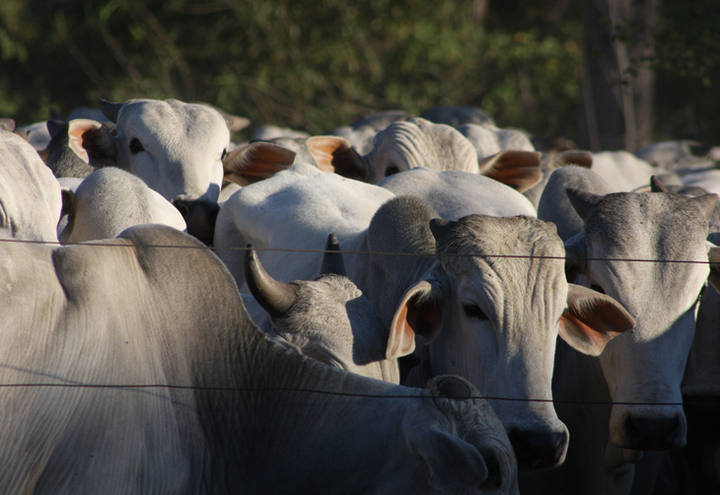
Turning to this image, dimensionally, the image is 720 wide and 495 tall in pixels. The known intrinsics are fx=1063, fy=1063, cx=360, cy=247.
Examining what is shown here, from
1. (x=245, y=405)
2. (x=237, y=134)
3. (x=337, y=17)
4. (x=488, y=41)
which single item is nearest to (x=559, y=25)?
(x=488, y=41)

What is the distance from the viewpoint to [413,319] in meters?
3.41

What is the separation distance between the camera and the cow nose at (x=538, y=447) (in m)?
3.01

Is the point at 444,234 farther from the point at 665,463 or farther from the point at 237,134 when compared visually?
the point at 237,134

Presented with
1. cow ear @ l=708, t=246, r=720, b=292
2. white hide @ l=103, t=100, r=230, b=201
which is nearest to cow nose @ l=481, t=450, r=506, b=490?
cow ear @ l=708, t=246, r=720, b=292

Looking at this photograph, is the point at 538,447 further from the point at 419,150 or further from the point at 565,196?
the point at 419,150

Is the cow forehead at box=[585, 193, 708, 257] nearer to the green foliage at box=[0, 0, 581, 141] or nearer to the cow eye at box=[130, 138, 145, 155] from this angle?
the cow eye at box=[130, 138, 145, 155]

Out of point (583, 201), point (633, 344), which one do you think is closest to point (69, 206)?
point (583, 201)

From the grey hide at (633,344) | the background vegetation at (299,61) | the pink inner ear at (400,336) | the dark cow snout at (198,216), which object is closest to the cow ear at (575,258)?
the grey hide at (633,344)

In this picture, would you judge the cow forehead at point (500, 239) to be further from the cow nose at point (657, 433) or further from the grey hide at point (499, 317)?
the cow nose at point (657, 433)

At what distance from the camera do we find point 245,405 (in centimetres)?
248

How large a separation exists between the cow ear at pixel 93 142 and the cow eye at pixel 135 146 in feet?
0.42

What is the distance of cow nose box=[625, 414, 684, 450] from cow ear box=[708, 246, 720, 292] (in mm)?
638

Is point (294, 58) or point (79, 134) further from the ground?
point (79, 134)

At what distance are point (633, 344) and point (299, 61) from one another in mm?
10509
